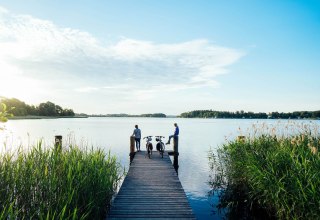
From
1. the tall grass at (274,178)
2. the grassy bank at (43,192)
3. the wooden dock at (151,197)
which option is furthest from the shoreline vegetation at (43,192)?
the tall grass at (274,178)

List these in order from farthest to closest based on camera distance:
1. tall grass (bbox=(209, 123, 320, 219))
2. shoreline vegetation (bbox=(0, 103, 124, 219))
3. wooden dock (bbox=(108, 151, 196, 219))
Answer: wooden dock (bbox=(108, 151, 196, 219))
tall grass (bbox=(209, 123, 320, 219))
shoreline vegetation (bbox=(0, 103, 124, 219))

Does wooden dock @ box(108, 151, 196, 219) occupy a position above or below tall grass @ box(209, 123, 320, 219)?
below

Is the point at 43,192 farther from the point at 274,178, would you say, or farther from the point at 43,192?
the point at 274,178

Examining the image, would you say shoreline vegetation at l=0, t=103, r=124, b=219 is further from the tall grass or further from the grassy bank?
the tall grass

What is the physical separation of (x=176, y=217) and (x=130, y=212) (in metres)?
1.32

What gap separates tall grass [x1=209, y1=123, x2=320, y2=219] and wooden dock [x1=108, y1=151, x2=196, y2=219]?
99.8 inches

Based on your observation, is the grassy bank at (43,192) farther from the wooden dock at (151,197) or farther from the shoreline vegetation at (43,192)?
the wooden dock at (151,197)

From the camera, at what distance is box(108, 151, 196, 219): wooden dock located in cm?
752

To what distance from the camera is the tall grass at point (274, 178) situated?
22.6ft

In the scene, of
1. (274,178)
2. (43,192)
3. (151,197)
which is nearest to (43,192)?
(43,192)

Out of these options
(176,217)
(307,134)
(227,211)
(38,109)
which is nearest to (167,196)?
(176,217)

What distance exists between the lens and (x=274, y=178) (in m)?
7.96

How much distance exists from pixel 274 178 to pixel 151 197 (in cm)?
386

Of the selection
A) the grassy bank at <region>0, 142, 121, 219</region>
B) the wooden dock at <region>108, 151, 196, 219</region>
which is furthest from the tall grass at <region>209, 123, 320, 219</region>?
the grassy bank at <region>0, 142, 121, 219</region>
